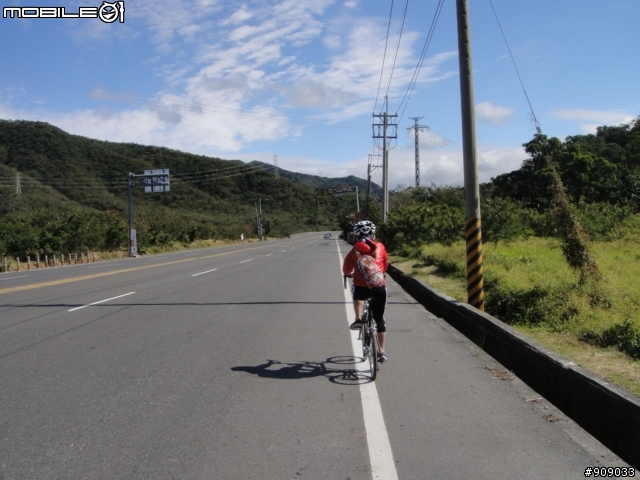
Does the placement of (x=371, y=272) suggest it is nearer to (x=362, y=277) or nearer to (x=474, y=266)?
(x=362, y=277)

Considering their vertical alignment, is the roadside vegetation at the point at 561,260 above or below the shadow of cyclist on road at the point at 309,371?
above

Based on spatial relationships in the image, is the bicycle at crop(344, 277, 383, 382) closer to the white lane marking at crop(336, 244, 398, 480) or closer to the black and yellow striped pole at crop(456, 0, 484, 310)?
the white lane marking at crop(336, 244, 398, 480)

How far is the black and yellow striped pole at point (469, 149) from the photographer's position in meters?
10.6

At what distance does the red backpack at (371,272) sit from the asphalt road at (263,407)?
105 centimetres

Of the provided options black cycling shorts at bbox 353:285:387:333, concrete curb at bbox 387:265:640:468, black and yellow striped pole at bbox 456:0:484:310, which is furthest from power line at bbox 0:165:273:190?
concrete curb at bbox 387:265:640:468

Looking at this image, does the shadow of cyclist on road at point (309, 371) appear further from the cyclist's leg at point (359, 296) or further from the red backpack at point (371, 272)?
the red backpack at point (371, 272)

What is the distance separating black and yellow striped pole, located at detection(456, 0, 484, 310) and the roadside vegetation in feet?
1.97

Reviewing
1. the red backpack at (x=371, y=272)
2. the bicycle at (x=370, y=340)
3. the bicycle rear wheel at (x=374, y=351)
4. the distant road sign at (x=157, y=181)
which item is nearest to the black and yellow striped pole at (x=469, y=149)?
the bicycle at (x=370, y=340)

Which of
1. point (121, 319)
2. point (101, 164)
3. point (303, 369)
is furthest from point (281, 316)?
point (101, 164)

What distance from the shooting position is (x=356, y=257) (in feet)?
22.9

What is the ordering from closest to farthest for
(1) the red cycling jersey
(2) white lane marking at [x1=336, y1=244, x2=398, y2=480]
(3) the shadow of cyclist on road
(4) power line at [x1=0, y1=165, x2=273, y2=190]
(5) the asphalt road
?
1. (2) white lane marking at [x1=336, y1=244, x2=398, y2=480]
2. (5) the asphalt road
3. (3) the shadow of cyclist on road
4. (1) the red cycling jersey
5. (4) power line at [x1=0, y1=165, x2=273, y2=190]

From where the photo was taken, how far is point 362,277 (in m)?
6.93

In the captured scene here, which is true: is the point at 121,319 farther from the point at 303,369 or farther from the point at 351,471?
the point at 351,471

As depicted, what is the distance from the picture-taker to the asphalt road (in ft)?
14.0
